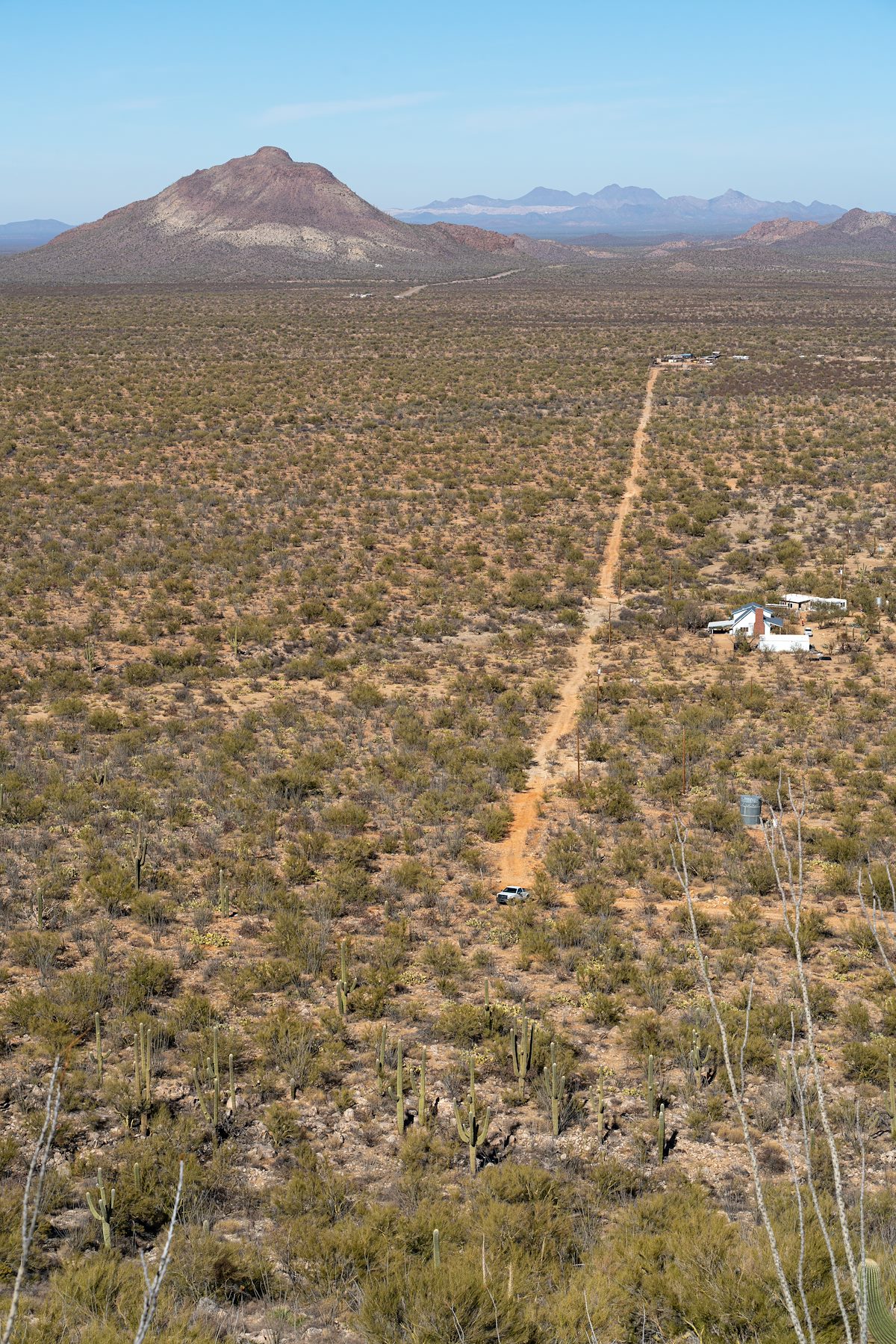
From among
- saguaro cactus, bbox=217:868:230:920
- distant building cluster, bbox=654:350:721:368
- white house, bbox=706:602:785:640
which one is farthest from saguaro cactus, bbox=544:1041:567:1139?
distant building cluster, bbox=654:350:721:368

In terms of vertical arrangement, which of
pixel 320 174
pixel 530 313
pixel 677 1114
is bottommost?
pixel 677 1114

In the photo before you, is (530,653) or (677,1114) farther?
(530,653)

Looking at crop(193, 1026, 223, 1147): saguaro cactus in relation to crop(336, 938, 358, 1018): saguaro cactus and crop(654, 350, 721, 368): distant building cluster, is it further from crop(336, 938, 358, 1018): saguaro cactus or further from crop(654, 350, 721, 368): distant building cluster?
crop(654, 350, 721, 368): distant building cluster

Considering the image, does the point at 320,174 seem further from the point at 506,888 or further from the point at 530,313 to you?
the point at 506,888

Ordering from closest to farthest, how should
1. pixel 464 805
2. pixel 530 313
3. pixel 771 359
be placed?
pixel 464 805, pixel 771 359, pixel 530 313

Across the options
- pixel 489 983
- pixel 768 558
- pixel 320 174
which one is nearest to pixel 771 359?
pixel 768 558

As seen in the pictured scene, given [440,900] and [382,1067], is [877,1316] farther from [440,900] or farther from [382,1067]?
[440,900]
